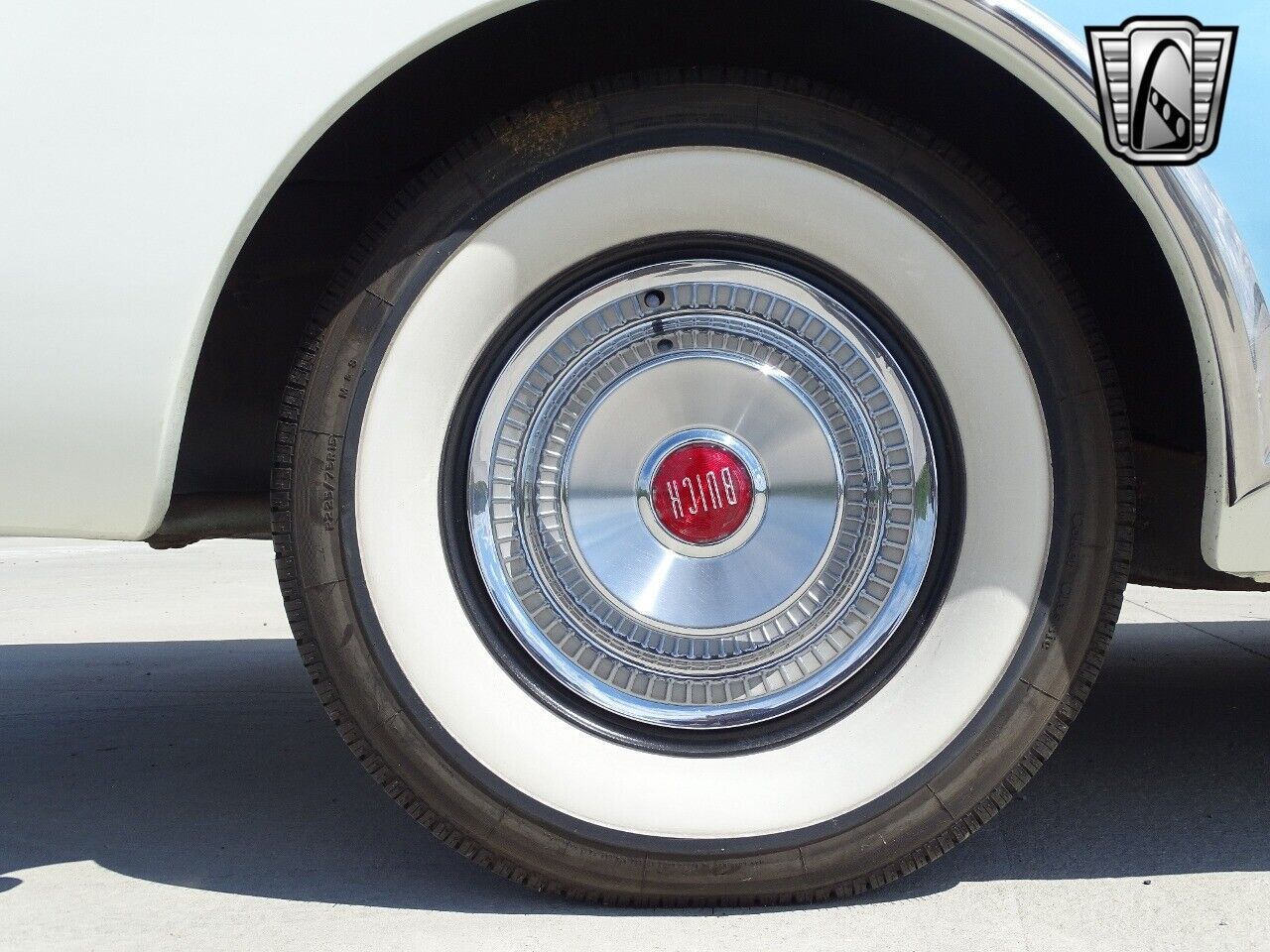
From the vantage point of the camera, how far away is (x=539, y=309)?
136 cm

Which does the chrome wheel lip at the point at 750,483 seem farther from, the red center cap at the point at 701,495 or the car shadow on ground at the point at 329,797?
the car shadow on ground at the point at 329,797

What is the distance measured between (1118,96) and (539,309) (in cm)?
68

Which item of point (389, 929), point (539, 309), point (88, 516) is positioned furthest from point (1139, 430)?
point (88, 516)

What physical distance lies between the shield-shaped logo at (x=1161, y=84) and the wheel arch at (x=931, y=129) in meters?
0.02

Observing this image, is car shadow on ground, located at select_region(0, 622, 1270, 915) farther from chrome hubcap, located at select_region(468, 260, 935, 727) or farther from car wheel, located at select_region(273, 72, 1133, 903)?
chrome hubcap, located at select_region(468, 260, 935, 727)

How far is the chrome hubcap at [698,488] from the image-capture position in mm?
1375

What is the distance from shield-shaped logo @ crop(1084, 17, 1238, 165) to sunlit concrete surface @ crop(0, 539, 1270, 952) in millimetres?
847

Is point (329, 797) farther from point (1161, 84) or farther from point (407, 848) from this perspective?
point (1161, 84)

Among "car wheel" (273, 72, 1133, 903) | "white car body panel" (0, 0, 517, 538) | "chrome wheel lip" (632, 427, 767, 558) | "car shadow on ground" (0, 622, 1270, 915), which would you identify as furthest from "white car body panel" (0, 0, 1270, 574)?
"car shadow on ground" (0, 622, 1270, 915)

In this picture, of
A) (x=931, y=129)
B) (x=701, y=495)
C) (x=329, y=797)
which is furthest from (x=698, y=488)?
(x=329, y=797)

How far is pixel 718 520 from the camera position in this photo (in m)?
1.39

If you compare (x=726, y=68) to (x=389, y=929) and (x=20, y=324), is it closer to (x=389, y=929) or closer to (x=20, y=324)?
(x=20, y=324)

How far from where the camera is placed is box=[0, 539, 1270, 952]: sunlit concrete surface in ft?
4.04

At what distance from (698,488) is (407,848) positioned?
637 mm
